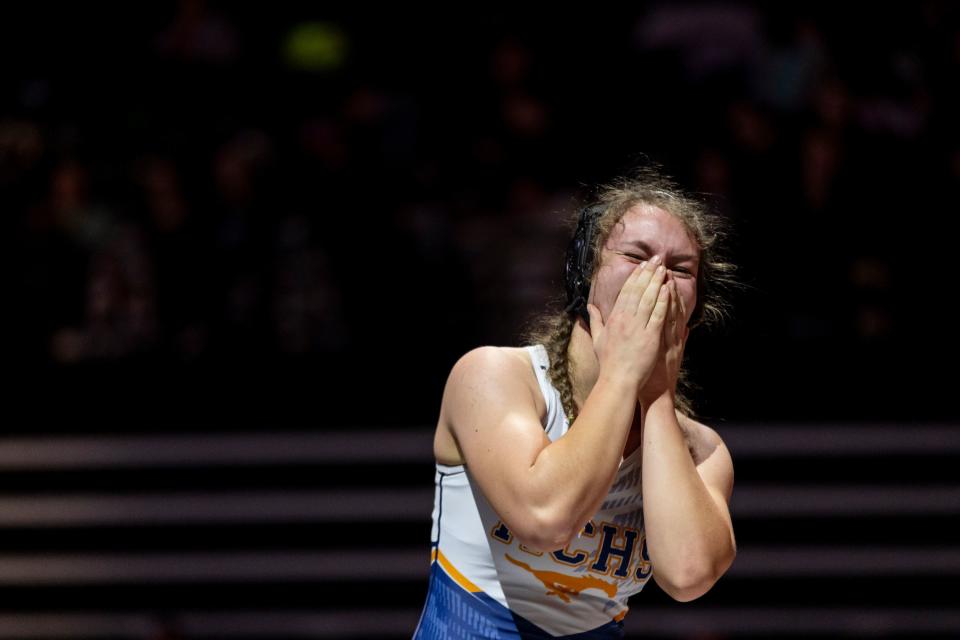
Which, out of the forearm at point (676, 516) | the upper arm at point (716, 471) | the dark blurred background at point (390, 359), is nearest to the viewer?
the forearm at point (676, 516)

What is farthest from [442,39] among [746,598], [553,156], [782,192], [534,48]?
[746,598]

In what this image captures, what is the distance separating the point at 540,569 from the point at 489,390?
364 mm


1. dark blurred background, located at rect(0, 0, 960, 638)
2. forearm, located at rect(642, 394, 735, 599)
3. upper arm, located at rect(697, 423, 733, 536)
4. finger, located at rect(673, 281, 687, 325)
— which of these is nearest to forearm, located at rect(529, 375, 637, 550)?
forearm, located at rect(642, 394, 735, 599)

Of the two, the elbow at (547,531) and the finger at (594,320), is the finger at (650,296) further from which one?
the elbow at (547,531)

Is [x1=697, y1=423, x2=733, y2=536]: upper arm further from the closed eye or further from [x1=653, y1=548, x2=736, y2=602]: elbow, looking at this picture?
the closed eye

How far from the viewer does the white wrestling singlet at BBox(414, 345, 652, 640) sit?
233 cm

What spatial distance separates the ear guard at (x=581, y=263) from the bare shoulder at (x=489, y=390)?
0.46 ft

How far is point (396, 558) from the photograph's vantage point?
5.35m

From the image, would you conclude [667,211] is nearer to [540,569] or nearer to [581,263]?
[581,263]

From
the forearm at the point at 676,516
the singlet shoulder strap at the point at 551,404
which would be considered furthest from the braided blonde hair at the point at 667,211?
the forearm at the point at 676,516

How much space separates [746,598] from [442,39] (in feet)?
10.7

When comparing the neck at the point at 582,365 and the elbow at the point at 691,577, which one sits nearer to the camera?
the elbow at the point at 691,577

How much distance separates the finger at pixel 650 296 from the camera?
2.13 m

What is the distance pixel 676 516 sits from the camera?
83.9 inches
